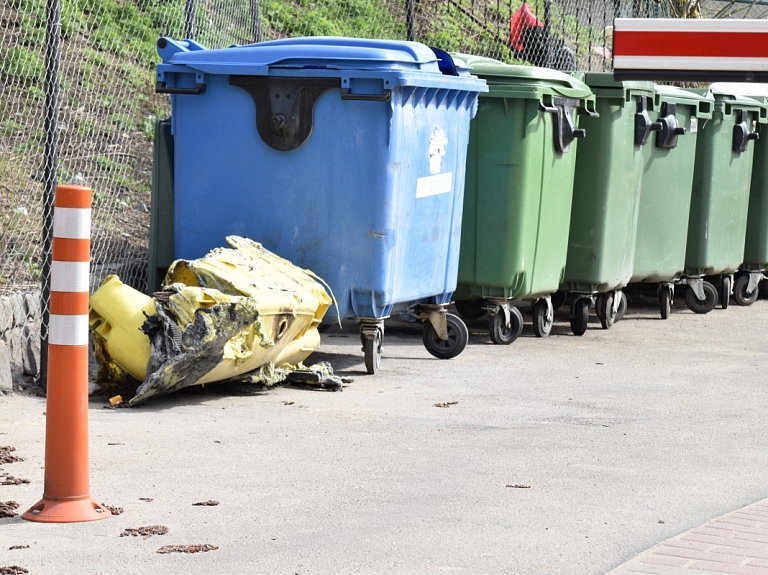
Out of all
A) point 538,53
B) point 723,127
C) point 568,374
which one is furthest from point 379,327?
point 538,53

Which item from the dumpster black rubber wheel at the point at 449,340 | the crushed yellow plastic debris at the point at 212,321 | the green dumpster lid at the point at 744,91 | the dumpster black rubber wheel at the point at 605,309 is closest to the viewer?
the crushed yellow plastic debris at the point at 212,321

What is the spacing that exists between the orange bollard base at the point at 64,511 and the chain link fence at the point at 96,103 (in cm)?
232

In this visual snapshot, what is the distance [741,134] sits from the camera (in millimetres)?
11602

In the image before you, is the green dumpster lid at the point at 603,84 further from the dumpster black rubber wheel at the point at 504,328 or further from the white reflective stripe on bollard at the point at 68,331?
the white reflective stripe on bollard at the point at 68,331

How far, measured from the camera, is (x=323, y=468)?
5051mm

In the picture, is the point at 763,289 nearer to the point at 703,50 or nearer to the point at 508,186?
the point at 508,186

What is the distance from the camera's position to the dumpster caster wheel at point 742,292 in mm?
12133

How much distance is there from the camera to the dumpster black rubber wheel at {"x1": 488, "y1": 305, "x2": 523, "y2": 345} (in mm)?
8852

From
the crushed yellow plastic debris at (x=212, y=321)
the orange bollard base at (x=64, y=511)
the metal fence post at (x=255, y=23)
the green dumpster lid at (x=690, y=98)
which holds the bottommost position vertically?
the orange bollard base at (x=64, y=511)

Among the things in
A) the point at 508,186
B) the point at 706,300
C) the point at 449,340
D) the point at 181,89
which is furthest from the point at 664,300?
the point at 181,89

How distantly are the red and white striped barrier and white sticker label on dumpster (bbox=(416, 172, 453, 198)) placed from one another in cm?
223

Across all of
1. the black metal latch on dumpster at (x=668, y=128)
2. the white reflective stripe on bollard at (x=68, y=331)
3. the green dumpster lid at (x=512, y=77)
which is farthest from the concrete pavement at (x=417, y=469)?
the black metal latch on dumpster at (x=668, y=128)

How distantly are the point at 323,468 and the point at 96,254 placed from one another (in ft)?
10.0

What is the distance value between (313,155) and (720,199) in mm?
5467
